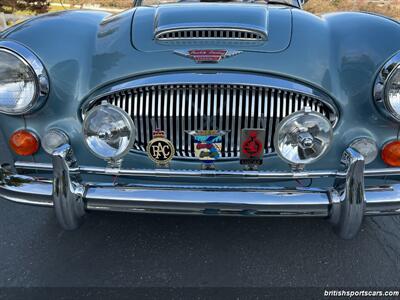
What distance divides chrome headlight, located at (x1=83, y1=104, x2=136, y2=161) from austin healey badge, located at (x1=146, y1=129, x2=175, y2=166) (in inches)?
4.0

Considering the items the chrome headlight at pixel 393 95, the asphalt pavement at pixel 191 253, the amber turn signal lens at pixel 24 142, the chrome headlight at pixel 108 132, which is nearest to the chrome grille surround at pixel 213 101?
the chrome headlight at pixel 108 132

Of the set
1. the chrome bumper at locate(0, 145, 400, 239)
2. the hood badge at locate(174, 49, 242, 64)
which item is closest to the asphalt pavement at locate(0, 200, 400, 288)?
the chrome bumper at locate(0, 145, 400, 239)

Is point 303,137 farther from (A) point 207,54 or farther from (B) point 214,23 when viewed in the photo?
(B) point 214,23

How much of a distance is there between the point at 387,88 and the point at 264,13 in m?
0.81

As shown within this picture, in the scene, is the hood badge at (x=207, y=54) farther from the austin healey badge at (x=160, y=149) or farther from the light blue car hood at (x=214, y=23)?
the austin healey badge at (x=160, y=149)

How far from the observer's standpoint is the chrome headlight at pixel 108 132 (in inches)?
71.6

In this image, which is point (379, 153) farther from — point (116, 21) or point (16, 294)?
point (16, 294)

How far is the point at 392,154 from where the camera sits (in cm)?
195

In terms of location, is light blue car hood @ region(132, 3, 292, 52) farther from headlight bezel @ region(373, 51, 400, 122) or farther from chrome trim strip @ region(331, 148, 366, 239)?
chrome trim strip @ region(331, 148, 366, 239)

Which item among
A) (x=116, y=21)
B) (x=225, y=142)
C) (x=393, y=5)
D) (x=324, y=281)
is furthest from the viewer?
(x=393, y=5)

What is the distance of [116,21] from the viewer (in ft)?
7.55

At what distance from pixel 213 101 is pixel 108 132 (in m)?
0.53

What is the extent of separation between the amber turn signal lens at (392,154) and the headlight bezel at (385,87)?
0.14m

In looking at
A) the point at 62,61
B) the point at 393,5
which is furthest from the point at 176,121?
the point at 393,5
